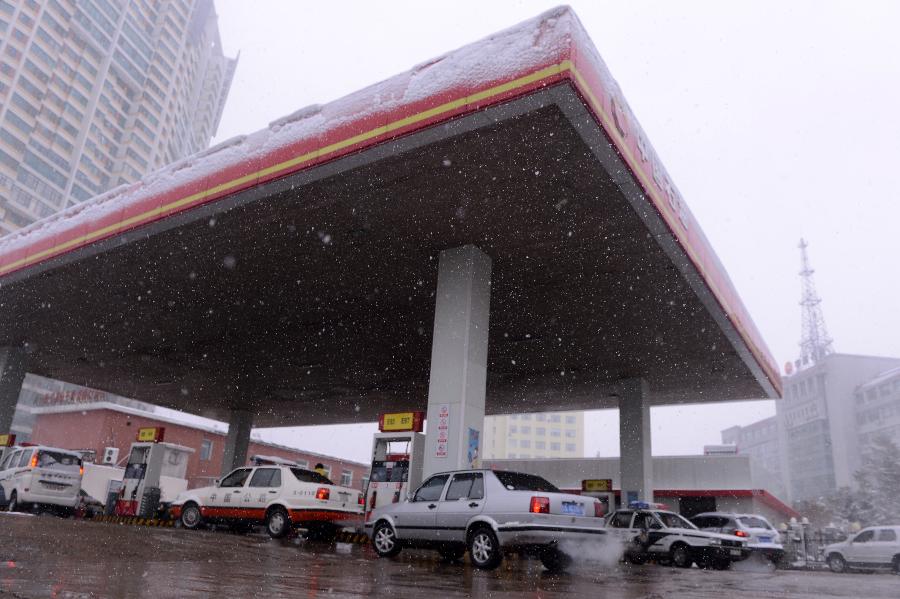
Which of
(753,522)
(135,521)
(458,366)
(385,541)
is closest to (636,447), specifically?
(753,522)

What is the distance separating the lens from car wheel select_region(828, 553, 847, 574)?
19203mm

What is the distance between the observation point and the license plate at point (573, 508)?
8227mm

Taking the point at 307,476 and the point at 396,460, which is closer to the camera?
the point at 396,460

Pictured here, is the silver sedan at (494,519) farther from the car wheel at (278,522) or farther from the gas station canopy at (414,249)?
the gas station canopy at (414,249)

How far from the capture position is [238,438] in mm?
31859

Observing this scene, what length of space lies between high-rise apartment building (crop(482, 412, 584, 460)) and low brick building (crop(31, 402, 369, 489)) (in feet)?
297

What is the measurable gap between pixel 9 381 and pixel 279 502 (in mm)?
17263

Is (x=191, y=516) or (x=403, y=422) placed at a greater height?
(x=403, y=422)

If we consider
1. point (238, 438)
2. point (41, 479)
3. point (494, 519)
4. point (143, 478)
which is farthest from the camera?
point (238, 438)

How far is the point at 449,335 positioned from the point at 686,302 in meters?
6.12

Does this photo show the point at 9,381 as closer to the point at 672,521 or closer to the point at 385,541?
the point at 385,541

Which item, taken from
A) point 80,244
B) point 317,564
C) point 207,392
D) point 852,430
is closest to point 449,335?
point 317,564

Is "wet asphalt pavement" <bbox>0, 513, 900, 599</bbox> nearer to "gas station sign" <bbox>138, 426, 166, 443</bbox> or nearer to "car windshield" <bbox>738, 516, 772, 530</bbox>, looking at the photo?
"gas station sign" <bbox>138, 426, 166, 443</bbox>

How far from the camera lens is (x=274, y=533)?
12.5 metres
